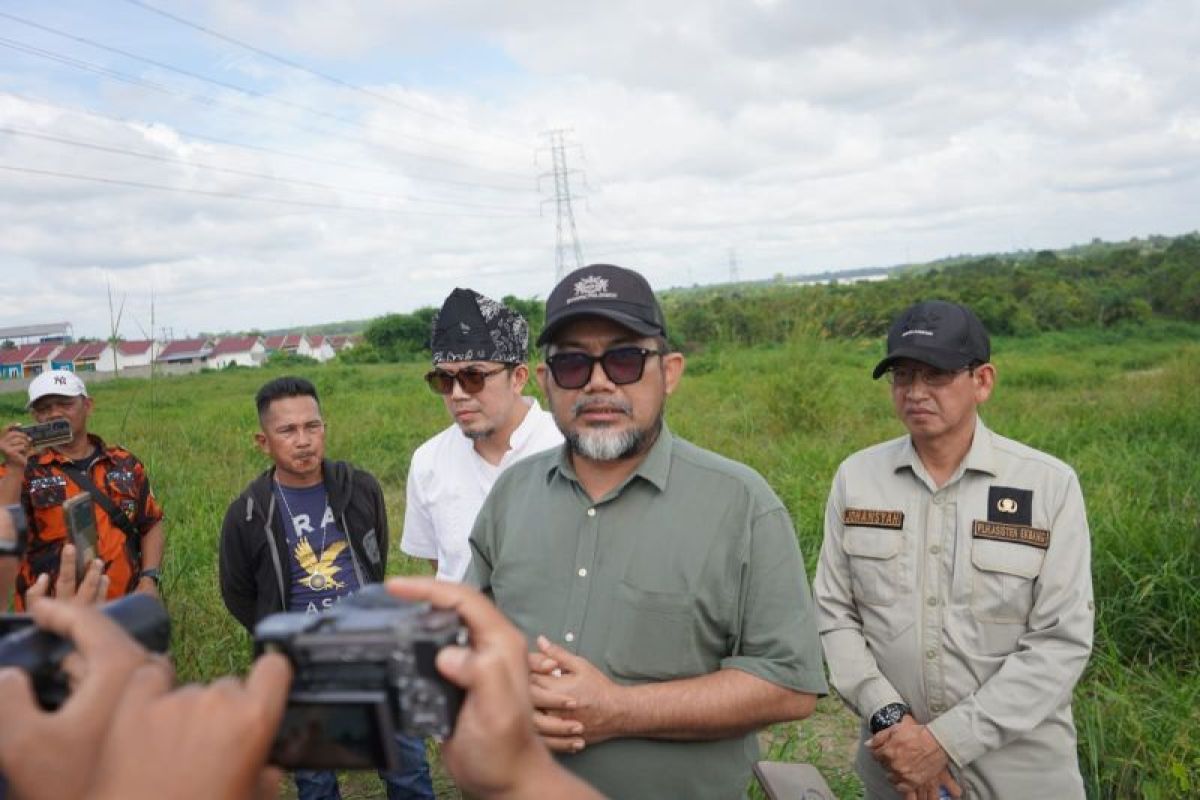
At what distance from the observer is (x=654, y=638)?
1.70 meters

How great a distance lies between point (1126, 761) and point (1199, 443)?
6.17m

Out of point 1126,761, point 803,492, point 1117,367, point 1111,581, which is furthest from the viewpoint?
point 1117,367

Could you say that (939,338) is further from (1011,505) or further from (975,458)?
(1011,505)

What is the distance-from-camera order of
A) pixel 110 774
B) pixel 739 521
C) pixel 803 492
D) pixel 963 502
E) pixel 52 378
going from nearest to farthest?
pixel 110 774
pixel 739 521
pixel 963 502
pixel 52 378
pixel 803 492

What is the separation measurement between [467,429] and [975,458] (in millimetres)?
1529

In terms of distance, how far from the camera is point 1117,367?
1836 centimetres

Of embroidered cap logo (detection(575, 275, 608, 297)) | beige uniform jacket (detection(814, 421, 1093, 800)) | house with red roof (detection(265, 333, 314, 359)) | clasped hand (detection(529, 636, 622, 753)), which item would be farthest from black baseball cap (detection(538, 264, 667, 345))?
house with red roof (detection(265, 333, 314, 359))

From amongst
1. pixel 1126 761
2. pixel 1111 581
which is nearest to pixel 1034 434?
pixel 1111 581

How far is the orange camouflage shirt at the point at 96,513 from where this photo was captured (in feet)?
11.5

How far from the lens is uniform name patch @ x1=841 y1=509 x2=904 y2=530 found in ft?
7.72

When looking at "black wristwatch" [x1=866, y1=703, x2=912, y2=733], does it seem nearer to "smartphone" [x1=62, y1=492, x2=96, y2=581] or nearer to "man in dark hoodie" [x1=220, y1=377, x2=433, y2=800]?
"man in dark hoodie" [x1=220, y1=377, x2=433, y2=800]

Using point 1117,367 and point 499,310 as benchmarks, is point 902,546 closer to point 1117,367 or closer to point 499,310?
point 499,310

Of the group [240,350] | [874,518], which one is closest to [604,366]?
[874,518]

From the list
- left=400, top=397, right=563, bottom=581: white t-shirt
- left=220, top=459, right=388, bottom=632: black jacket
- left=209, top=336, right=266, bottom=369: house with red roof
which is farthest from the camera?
left=209, top=336, right=266, bottom=369: house with red roof
